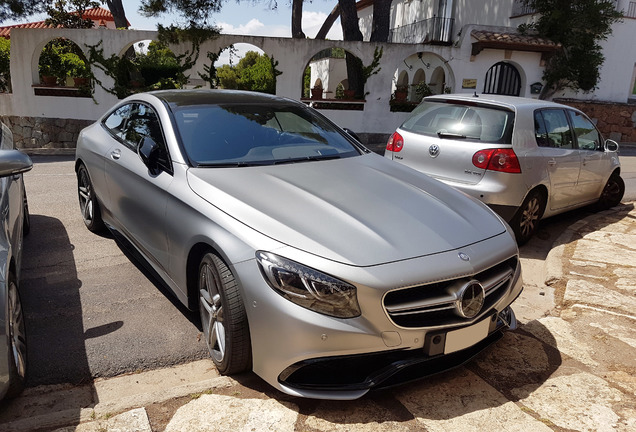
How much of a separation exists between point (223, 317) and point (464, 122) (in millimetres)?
3986

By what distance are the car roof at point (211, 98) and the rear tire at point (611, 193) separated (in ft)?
17.0

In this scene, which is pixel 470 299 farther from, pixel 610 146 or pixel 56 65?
pixel 56 65

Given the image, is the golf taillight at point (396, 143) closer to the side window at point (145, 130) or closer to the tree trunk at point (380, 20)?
the side window at point (145, 130)

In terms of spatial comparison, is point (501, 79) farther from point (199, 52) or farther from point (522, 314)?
point (522, 314)

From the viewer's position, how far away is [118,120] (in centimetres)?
500

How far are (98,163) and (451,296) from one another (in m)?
3.61

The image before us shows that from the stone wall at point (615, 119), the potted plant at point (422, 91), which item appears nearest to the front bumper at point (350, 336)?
the potted plant at point (422, 91)

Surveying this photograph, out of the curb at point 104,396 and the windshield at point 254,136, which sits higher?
the windshield at point 254,136

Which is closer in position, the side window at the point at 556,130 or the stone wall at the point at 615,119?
the side window at the point at 556,130

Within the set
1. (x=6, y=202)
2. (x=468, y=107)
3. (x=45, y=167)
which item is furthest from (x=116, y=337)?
(x=45, y=167)

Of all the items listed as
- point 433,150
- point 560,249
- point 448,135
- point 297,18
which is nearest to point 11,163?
point 433,150

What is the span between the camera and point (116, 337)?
11.6 feet

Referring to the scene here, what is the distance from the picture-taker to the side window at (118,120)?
4.79 metres

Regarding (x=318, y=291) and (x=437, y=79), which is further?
(x=437, y=79)
